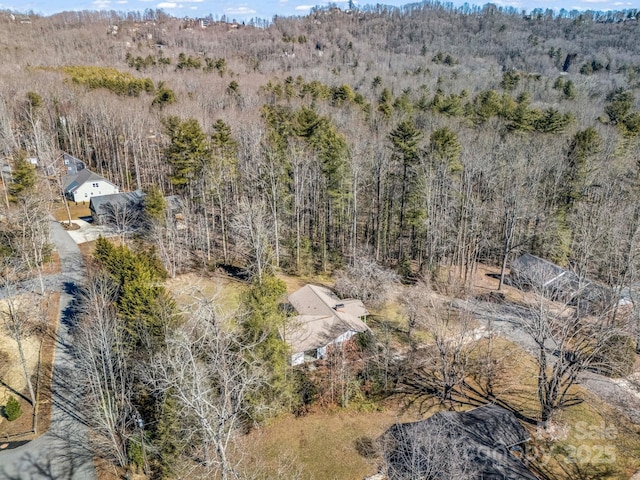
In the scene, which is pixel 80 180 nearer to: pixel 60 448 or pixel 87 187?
pixel 87 187

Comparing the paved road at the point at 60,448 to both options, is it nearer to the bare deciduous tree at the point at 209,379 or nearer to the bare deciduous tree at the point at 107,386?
the bare deciduous tree at the point at 107,386

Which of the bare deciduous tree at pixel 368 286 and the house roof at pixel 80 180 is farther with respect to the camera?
the house roof at pixel 80 180

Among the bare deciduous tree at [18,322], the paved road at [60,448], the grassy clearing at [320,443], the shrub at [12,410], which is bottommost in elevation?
the grassy clearing at [320,443]

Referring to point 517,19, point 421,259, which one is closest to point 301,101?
point 421,259

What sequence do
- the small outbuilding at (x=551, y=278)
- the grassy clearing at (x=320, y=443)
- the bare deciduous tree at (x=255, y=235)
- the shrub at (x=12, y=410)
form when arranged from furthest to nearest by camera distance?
1. the small outbuilding at (x=551, y=278)
2. the bare deciduous tree at (x=255, y=235)
3. the shrub at (x=12, y=410)
4. the grassy clearing at (x=320, y=443)

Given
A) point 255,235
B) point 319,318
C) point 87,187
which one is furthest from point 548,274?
point 87,187

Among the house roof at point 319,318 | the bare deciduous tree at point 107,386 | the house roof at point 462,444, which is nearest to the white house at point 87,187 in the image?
the house roof at point 319,318

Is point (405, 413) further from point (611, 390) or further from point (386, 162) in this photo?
point (386, 162)
